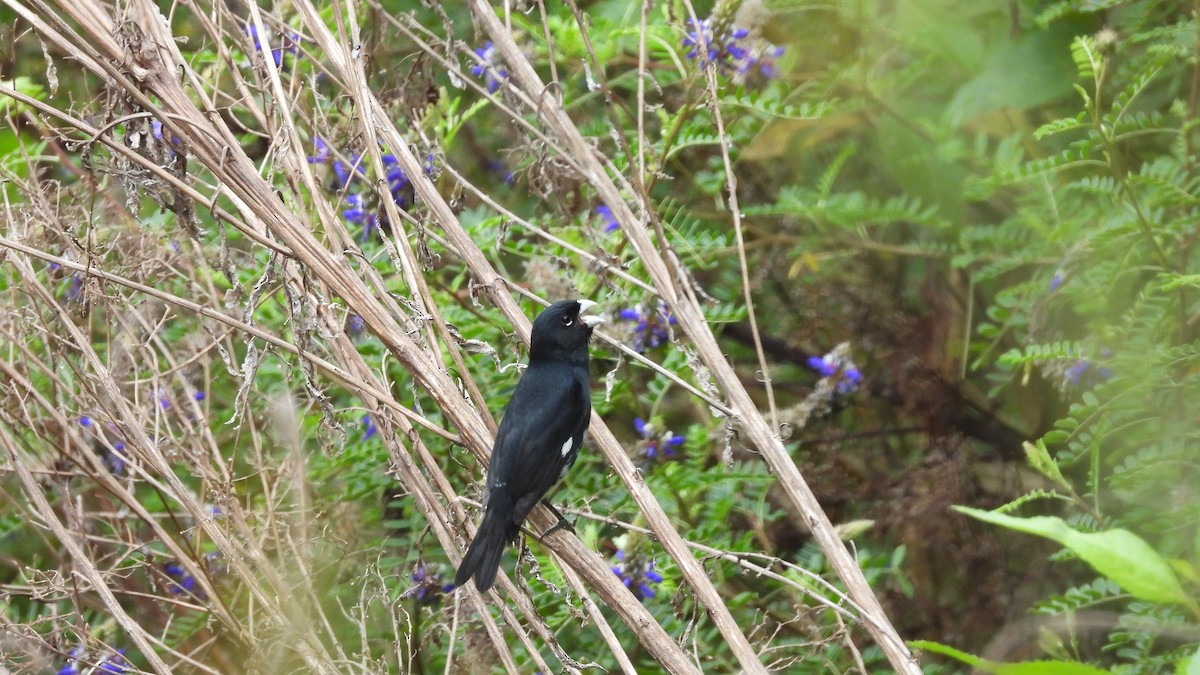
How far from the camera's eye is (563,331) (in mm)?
3020

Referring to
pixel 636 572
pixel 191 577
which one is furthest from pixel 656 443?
pixel 191 577

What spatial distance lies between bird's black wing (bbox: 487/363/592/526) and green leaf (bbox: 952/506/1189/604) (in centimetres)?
170

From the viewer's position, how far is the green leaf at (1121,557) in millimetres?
927

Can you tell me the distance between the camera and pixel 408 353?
2195 mm

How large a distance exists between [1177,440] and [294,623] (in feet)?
6.68

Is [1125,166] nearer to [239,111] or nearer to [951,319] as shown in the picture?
[951,319]

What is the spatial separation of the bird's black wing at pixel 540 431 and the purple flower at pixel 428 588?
482 millimetres

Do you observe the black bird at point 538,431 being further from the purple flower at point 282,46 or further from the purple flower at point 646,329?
the purple flower at point 282,46

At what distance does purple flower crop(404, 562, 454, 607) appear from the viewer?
308 cm

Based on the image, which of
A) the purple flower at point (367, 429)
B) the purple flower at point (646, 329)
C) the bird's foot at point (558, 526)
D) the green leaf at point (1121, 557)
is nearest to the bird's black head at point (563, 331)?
the purple flower at point (646, 329)

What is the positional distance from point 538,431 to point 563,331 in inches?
12.3

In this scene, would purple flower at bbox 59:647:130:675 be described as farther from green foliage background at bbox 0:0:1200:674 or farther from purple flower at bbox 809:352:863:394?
purple flower at bbox 809:352:863:394

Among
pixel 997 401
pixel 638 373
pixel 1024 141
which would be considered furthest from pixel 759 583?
pixel 1024 141

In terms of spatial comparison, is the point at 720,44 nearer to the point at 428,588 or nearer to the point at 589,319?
the point at 589,319
